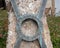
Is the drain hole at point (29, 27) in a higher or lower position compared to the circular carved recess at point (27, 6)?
lower

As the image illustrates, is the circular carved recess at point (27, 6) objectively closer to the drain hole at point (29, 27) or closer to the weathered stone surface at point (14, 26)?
the weathered stone surface at point (14, 26)

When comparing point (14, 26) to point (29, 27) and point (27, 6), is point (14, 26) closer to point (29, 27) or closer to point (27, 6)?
point (29, 27)

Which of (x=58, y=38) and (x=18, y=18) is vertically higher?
(x=18, y=18)

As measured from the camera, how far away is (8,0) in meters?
5.04

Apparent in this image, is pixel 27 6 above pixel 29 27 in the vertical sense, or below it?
above

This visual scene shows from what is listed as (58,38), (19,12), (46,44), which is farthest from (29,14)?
(58,38)

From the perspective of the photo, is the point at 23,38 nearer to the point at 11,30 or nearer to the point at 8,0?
the point at 11,30

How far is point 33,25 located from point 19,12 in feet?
0.89

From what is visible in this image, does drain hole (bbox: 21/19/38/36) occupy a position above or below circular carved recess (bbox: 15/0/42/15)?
below

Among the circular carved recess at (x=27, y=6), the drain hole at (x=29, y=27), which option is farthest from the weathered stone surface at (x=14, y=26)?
the drain hole at (x=29, y=27)

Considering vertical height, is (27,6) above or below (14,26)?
above

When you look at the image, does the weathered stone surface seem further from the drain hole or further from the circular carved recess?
the drain hole

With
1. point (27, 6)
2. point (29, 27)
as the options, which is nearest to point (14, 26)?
point (29, 27)

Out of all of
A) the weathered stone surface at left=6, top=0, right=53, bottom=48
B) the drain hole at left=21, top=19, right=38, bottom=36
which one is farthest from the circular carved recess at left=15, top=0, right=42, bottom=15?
the drain hole at left=21, top=19, right=38, bottom=36
